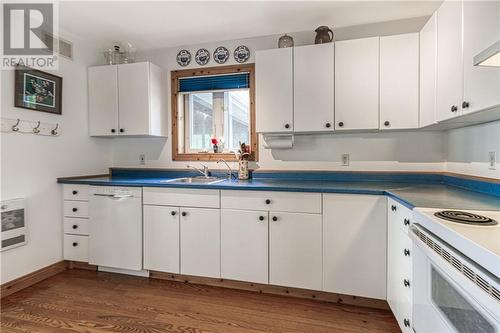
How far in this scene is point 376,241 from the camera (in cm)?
196

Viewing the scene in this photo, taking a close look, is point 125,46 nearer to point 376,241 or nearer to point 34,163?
point 34,163

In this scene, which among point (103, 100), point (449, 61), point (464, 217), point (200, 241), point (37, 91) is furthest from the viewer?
point (103, 100)

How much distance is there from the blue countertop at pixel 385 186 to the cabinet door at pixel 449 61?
513 millimetres

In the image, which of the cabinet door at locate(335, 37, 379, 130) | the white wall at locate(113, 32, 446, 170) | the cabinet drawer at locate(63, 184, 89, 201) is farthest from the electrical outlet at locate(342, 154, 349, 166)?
the cabinet drawer at locate(63, 184, 89, 201)

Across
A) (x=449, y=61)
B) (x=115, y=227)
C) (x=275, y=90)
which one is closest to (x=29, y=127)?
(x=115, y=227)

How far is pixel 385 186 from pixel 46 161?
3.07 metres

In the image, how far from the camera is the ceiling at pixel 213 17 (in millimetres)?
2225

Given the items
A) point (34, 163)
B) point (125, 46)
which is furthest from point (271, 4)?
point (34, 163)

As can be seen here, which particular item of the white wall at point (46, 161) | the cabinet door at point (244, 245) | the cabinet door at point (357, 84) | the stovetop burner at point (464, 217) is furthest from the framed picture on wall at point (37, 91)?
the stovetop burner at point (464, 217)

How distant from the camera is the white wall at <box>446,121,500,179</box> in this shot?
1.73m

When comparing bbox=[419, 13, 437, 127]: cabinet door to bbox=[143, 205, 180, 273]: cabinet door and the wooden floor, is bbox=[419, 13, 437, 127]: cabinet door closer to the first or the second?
the wooden floor

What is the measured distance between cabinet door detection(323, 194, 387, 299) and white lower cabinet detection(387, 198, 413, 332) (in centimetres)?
6

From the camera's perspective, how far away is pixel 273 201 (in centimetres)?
216

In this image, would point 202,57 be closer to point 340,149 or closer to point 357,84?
point 357,84
